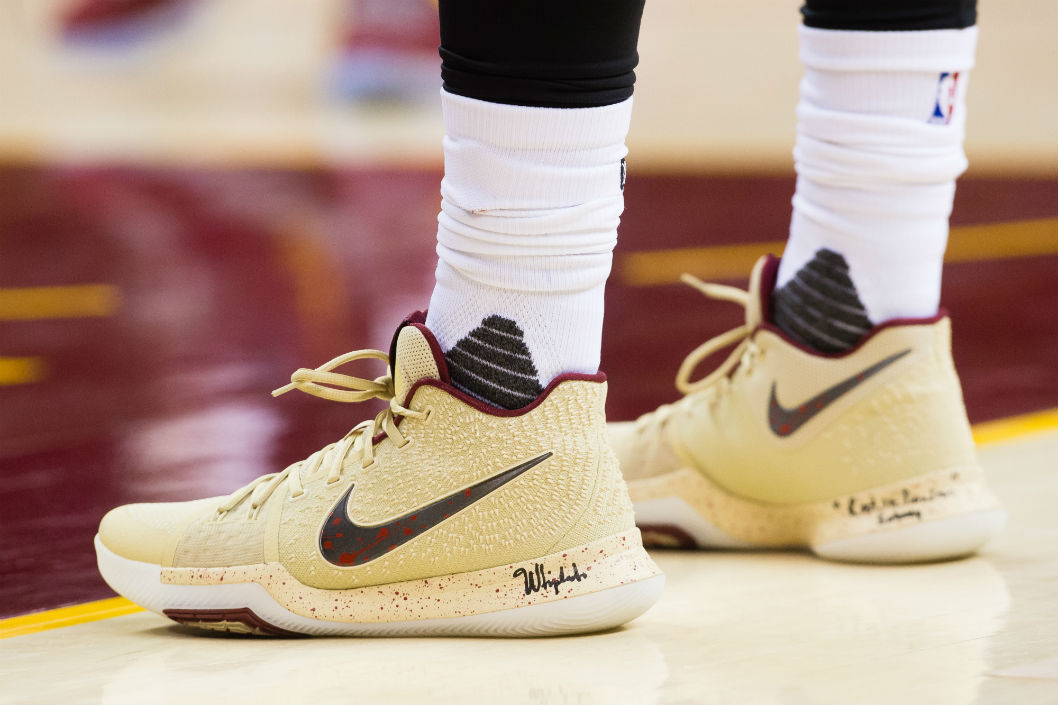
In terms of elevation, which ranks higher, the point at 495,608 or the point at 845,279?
the point at 845,279

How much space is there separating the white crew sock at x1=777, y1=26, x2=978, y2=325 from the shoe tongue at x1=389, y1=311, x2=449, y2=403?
1.51ft

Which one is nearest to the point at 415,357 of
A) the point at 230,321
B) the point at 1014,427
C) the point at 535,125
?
the point at 535,125

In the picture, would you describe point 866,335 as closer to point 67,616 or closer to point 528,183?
point 528,183

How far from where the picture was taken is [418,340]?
105 cm

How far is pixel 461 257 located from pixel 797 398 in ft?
1.42

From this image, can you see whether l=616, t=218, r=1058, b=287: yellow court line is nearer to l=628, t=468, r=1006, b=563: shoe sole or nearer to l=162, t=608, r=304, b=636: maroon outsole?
l=628, t=468, r=1006, b=563: shoe sole

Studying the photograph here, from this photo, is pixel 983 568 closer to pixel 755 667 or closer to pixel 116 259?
pixel 755 667

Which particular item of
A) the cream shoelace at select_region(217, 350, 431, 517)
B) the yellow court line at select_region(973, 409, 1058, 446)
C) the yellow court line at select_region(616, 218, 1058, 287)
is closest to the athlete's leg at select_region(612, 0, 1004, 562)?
the cream shoelace at select_region(217, 350, 431, 517)

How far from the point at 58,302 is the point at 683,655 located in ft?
6.39

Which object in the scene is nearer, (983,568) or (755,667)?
(755,667)

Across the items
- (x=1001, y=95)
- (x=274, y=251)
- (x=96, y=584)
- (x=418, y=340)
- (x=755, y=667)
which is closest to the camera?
(x=755, y=667)

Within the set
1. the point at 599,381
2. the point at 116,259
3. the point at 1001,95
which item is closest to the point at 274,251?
the point at 116,259

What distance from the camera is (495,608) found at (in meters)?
1.04

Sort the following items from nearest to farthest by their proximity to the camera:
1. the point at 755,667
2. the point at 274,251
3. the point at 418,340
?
the point at 755,667 < the point at 418,340 < the point at 274,251
